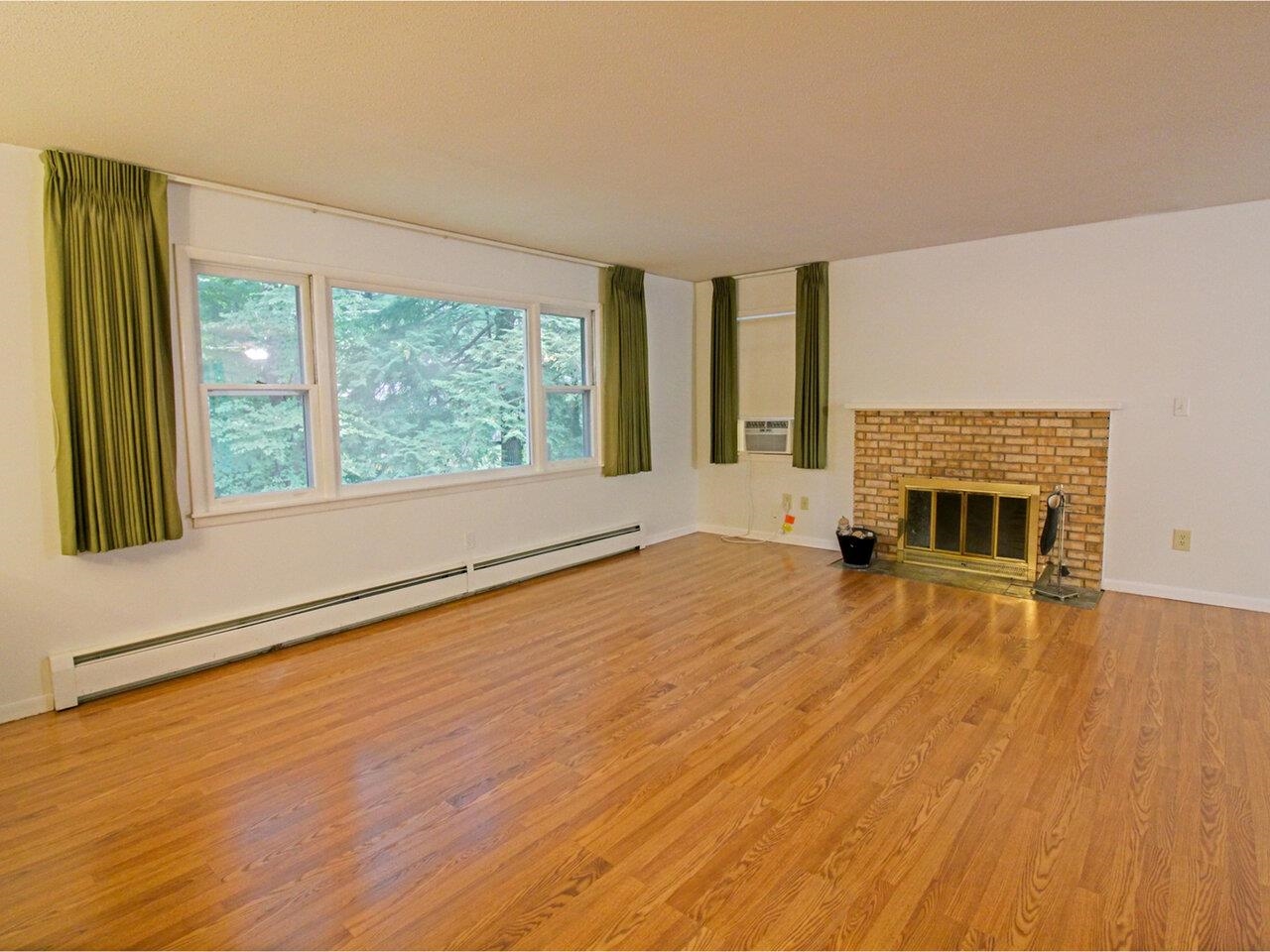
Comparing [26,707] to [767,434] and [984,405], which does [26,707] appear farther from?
[984,405]

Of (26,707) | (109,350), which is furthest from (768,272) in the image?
(26,707)

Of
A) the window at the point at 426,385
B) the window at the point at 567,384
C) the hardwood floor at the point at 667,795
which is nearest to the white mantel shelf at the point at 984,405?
the hardwood floor at the point at 667,795

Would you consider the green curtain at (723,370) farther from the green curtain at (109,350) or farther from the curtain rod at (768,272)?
the green curtain at (109,350)

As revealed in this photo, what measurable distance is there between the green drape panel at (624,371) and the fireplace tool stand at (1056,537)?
9.58 feet

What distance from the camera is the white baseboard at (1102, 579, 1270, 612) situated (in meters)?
3.97

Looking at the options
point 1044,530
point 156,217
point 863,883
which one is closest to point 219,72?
point 156,217

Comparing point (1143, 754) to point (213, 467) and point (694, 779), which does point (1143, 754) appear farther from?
point (213, 467)

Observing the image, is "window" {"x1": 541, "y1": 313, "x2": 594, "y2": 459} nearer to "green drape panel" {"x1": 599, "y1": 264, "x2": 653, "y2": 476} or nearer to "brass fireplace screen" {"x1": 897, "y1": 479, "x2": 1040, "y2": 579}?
"green drape panel" {"x1": 599, "y1": 264, "x2": 653, "y2": 476}

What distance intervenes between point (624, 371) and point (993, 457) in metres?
2.80

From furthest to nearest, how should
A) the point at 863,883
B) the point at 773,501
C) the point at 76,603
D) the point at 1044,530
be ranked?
1. the point at 773,501
2. the point at 1044,530
3. the point at 76,603
4. the point at 863,883

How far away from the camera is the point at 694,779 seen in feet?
7.54

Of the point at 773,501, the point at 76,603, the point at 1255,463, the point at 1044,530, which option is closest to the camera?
the point at 76,603

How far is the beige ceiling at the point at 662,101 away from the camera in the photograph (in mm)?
1926

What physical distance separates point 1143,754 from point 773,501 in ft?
12.1
